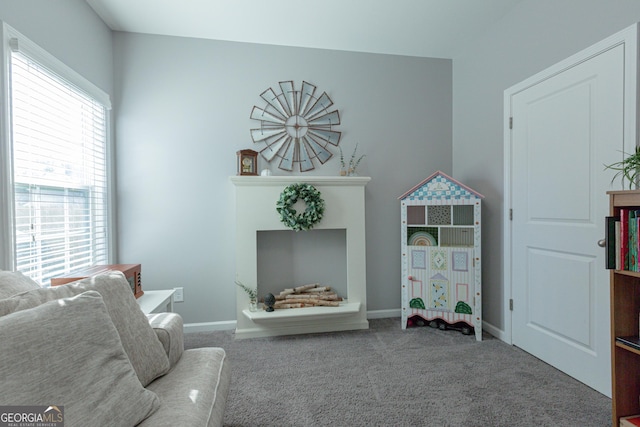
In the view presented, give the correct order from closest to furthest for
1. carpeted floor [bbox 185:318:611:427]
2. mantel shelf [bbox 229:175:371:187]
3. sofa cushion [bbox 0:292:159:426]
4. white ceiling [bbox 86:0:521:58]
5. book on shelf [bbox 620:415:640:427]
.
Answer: sofa cushion [bbox 0:292:159:426], book on shelf [bbox 620:415:640:427], carpeted floor [bbox 185:318:611:427], white ceiling [bbox 86:0:521:58], mantel shelf [bbox 229:175:371:187]

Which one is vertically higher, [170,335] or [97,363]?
[97,363]

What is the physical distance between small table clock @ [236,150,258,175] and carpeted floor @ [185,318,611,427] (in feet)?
4.85

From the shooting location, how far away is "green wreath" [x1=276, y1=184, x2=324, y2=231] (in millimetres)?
2732

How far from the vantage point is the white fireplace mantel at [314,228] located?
2.76 m

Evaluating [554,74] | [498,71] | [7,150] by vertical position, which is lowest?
[7,150]

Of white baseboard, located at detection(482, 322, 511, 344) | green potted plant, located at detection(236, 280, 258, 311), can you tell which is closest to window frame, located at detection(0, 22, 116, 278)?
green potted plant, located at detection(236, 280, 258, 311)

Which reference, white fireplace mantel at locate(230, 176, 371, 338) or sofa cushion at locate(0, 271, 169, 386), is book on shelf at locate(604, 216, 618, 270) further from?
sofa cushion at locate(0, 271, 169, 386)

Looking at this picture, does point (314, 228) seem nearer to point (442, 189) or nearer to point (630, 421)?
point (442, 189)

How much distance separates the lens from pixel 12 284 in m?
1.14

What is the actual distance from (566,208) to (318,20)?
2.33m

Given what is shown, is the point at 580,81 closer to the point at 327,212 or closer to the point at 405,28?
the point at 405,28

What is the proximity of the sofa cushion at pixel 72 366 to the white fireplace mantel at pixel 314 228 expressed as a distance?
175 cm

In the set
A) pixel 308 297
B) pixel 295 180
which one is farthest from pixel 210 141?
pixel 308 297

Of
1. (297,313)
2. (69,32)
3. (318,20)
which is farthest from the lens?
(297,313)
